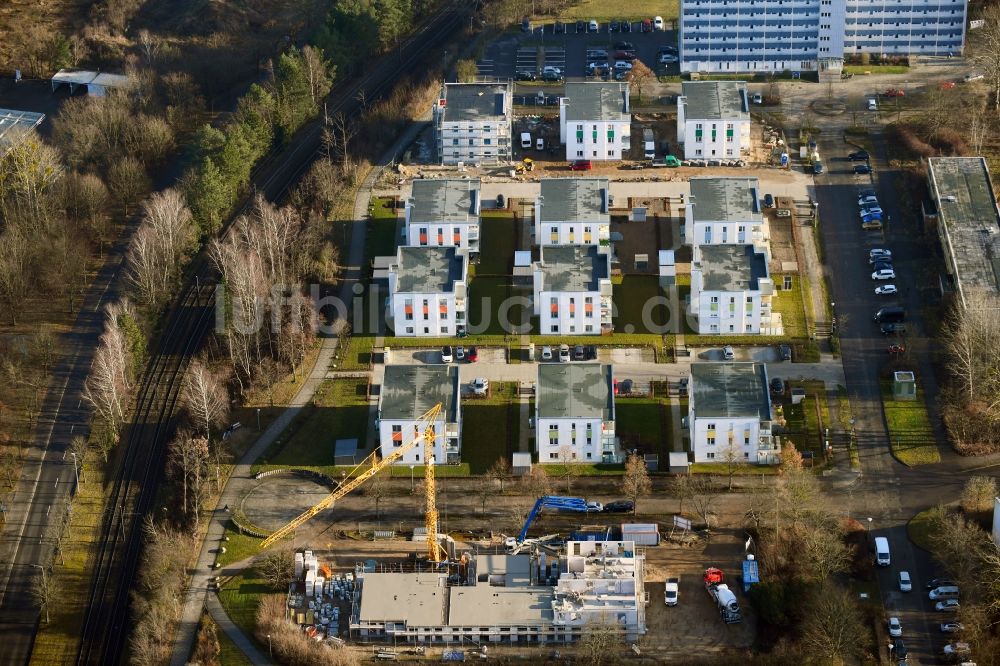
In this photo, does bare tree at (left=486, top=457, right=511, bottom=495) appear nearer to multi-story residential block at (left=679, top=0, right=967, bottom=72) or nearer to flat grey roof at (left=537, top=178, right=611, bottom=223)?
flat grey roof at (left=537, top=178, right=611, bottom=223)

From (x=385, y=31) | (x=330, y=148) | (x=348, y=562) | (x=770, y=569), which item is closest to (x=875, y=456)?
(x=770, y=569)

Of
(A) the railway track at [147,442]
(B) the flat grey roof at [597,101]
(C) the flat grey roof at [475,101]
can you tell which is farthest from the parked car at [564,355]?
(C) the flat grey roof at [475,101]

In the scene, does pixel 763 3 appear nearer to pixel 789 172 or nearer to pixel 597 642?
pixel 789 172

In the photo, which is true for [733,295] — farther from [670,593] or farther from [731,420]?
[670,593]

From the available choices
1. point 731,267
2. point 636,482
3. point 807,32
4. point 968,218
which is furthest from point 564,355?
point 807,32

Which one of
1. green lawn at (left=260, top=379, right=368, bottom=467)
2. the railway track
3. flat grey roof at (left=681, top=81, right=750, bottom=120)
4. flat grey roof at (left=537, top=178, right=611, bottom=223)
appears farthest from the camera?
flat grey roof at (left=681, top=81, right=750, bottom=120)

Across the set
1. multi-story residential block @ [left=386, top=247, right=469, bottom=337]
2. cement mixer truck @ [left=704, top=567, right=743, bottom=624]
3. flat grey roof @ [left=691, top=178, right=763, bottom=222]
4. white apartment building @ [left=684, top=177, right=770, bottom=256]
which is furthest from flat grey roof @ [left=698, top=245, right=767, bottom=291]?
cement mixer truck @ [left=704, top=567, right=743, bottom=624]
